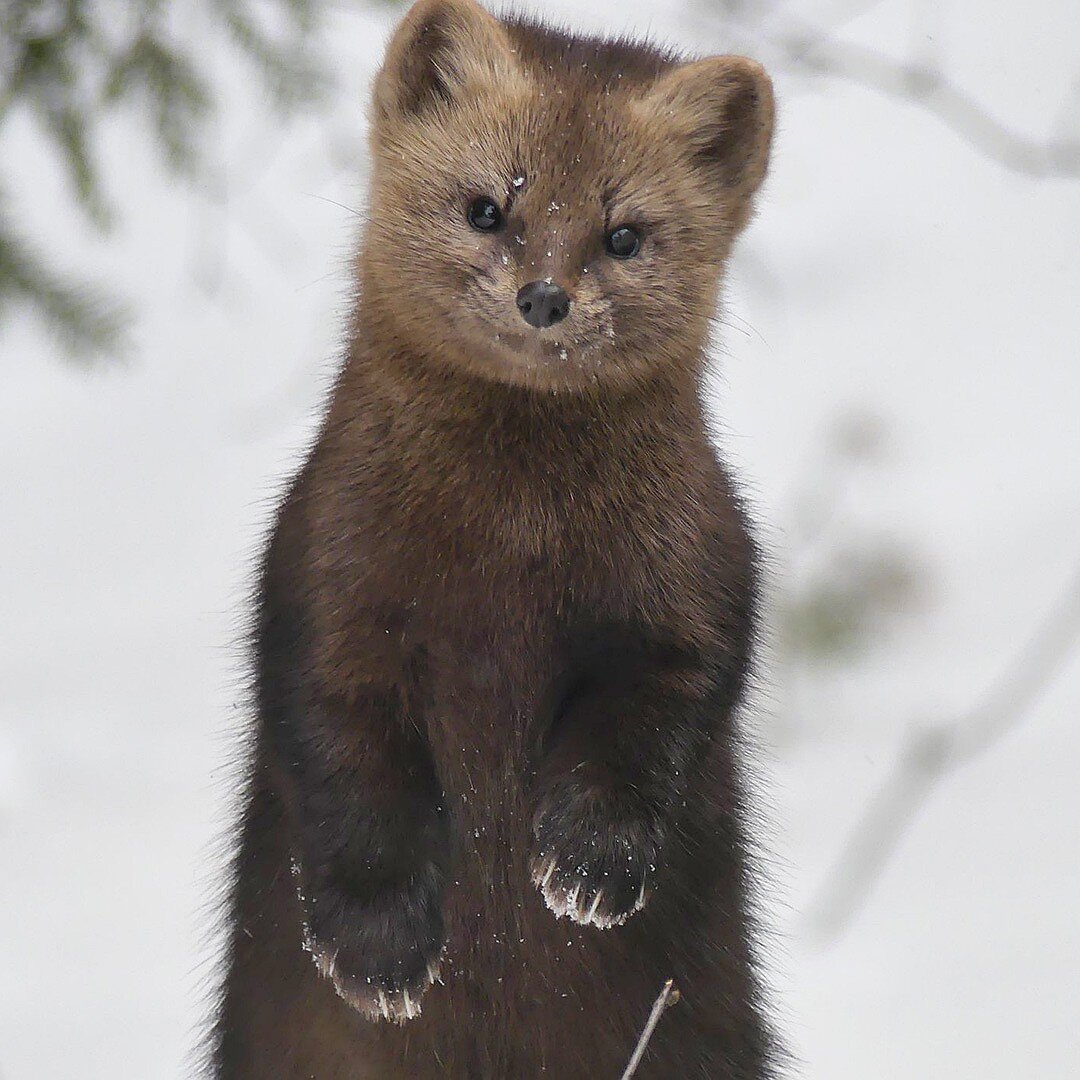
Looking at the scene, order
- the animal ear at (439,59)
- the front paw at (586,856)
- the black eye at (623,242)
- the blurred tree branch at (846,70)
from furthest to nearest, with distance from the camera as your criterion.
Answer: the blurred tree branch at (846,70), the animal ear at (439,59), the black eye at (623,242), the front paw at (586,856)

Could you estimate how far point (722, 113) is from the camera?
3461mm

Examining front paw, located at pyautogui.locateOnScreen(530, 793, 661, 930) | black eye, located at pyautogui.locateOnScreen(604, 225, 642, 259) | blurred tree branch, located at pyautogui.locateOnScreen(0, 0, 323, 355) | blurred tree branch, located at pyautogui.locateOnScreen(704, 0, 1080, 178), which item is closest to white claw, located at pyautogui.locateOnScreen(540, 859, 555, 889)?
front paw, located at pyautogui.locateOnScreen(530, 793, 661, 930)

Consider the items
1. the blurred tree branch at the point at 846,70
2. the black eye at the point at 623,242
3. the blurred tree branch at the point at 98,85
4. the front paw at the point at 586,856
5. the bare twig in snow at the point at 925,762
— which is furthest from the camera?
the bare twig in snow at the point at 925,762

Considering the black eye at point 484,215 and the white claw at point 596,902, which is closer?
the white claw at point 596,902

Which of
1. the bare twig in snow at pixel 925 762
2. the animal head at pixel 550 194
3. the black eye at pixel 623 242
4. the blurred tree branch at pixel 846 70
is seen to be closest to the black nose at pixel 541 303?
the animal head at pixel 550 194

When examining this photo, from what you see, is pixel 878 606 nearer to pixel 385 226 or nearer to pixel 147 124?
pixel 147 124

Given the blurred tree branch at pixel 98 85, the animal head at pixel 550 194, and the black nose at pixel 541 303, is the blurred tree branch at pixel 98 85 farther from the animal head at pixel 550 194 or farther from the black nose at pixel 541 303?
the black nose at pixel 541 303

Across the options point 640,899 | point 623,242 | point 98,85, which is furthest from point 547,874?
point 98,85

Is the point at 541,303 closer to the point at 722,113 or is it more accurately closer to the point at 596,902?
the point at 722,113

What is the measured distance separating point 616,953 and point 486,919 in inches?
9.6

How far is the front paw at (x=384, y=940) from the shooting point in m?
3.05

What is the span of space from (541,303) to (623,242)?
0.84 ft

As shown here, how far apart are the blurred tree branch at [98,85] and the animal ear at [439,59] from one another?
136 cm

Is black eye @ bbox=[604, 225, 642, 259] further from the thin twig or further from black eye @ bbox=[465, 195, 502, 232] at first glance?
the thin twig
